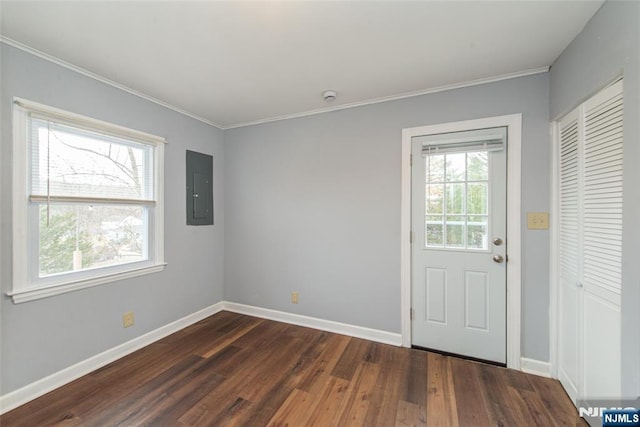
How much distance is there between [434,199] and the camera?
7.88 feet

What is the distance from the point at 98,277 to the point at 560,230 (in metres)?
3.73

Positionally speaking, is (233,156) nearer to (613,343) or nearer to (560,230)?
(560,230)

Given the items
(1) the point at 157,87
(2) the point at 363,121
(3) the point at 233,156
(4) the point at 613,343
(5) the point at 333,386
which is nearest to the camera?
(4) the point at 613,343

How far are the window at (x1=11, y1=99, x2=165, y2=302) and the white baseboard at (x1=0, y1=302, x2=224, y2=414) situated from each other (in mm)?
615

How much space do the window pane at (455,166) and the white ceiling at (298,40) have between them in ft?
2.10

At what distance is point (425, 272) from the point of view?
2.44 meters

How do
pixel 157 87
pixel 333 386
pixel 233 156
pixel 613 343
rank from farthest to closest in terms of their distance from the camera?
pixel 233 156 → pixel 157 87 → pixel 333 386 → pixel 613 343

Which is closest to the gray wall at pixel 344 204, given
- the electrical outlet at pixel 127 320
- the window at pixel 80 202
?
the window at pixel 80 202

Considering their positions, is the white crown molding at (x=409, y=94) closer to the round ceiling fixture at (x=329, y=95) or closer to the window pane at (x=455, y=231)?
the round ceiling fixture at (x=329, y=95)

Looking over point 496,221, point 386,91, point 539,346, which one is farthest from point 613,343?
point 386,91

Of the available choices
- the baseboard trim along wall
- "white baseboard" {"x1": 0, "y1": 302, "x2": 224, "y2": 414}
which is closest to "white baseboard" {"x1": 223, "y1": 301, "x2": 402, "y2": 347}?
the baseboard trim along wall

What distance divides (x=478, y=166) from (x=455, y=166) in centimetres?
18

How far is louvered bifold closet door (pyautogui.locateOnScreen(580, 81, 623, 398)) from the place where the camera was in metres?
1.35

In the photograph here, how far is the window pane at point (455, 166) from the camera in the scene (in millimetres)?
2295
